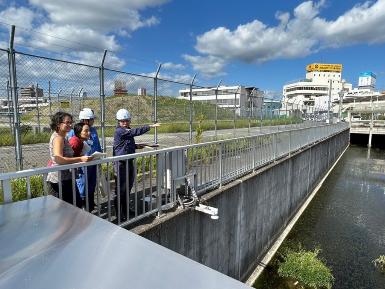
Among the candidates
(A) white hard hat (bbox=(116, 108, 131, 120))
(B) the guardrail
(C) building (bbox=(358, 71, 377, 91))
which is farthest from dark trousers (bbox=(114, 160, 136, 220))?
(C) building (bbox=(358, 71, 377, 91))

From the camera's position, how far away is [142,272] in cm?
128

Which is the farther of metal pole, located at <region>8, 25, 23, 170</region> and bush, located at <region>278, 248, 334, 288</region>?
bush, located at <region>278, 248, 334, 288</region>

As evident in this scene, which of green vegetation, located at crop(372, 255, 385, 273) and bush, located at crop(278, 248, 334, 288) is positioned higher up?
→ bush, located at crop(278, 248, 334, 288)

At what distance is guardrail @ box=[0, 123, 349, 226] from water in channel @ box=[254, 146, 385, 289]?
140 inches

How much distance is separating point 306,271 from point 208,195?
444 cm

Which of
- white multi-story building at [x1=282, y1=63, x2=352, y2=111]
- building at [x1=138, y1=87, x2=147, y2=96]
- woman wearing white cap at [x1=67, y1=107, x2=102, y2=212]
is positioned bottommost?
woman wearing white cap at [x1=67, y1=107, x2=102, y2=212]

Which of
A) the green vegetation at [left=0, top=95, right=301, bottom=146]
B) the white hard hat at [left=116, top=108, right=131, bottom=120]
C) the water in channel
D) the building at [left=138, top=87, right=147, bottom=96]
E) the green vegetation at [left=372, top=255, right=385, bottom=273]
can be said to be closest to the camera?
the white hard hat at [left=116, top=108, right=131, bottom=120]

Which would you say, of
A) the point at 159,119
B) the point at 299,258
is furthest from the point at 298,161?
the point at 159,119

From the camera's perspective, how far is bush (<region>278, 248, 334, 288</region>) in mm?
8375

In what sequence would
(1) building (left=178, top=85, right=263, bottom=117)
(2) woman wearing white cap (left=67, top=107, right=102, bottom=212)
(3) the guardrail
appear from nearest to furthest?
(3) the guardrail
(2) woman wearing white cap (left=67, top=107, right=102, bottom=212)
(1) building (left=178, top=85, right=263, bottom=117)

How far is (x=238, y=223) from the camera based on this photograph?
24.6 ft

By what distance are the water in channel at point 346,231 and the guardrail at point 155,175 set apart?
11.7 ft

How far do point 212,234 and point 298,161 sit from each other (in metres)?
8.90

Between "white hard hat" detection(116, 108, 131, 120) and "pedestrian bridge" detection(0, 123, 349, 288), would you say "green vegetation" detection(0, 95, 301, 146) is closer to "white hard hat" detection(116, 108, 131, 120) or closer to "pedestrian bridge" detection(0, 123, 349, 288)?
"pedestrian bridge" detection(0, 123, 349, 288)
